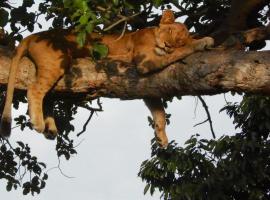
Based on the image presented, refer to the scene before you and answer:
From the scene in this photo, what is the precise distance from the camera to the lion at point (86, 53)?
450 centimetres

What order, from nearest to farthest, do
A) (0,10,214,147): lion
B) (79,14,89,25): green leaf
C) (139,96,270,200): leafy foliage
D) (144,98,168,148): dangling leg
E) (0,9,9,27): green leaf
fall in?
(79,14,89,25): green leaf < (0,9,9,27): green leaf < (0,10,214,147): lion < (144,98,168,148): dangling leg < (139,96,270,200): leafy foliage

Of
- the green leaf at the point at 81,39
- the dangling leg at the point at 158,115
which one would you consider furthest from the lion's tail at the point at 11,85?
the dangling leg at the point at 158,115

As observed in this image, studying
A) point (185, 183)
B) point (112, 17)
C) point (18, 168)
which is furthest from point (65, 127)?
point (185, 183)

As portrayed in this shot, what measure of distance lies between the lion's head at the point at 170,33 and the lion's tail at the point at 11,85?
3.94 feet

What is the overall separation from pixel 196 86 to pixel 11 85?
4.60 ft

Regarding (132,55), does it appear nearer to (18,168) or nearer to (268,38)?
(268,38)

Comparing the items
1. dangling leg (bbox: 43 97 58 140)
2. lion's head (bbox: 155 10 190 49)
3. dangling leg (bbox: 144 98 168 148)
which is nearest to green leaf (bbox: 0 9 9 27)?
dangling leg (bbox: 43 97 58 140)

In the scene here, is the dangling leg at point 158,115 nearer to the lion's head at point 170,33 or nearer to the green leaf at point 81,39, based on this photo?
the lion's head at point 170,33

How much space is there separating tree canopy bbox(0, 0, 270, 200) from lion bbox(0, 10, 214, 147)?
→ 4.4 inches

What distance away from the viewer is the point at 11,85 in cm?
434

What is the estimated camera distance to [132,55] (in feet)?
16.8

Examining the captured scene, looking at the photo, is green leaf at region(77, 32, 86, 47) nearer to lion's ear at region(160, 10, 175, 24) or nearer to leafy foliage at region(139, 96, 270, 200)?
lion's ear at region(160, 10, 175, 24)

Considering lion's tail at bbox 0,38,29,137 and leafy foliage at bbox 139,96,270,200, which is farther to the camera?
leafy foliage at bbox 139,96,270,200

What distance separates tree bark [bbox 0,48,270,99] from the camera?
3678 mm
